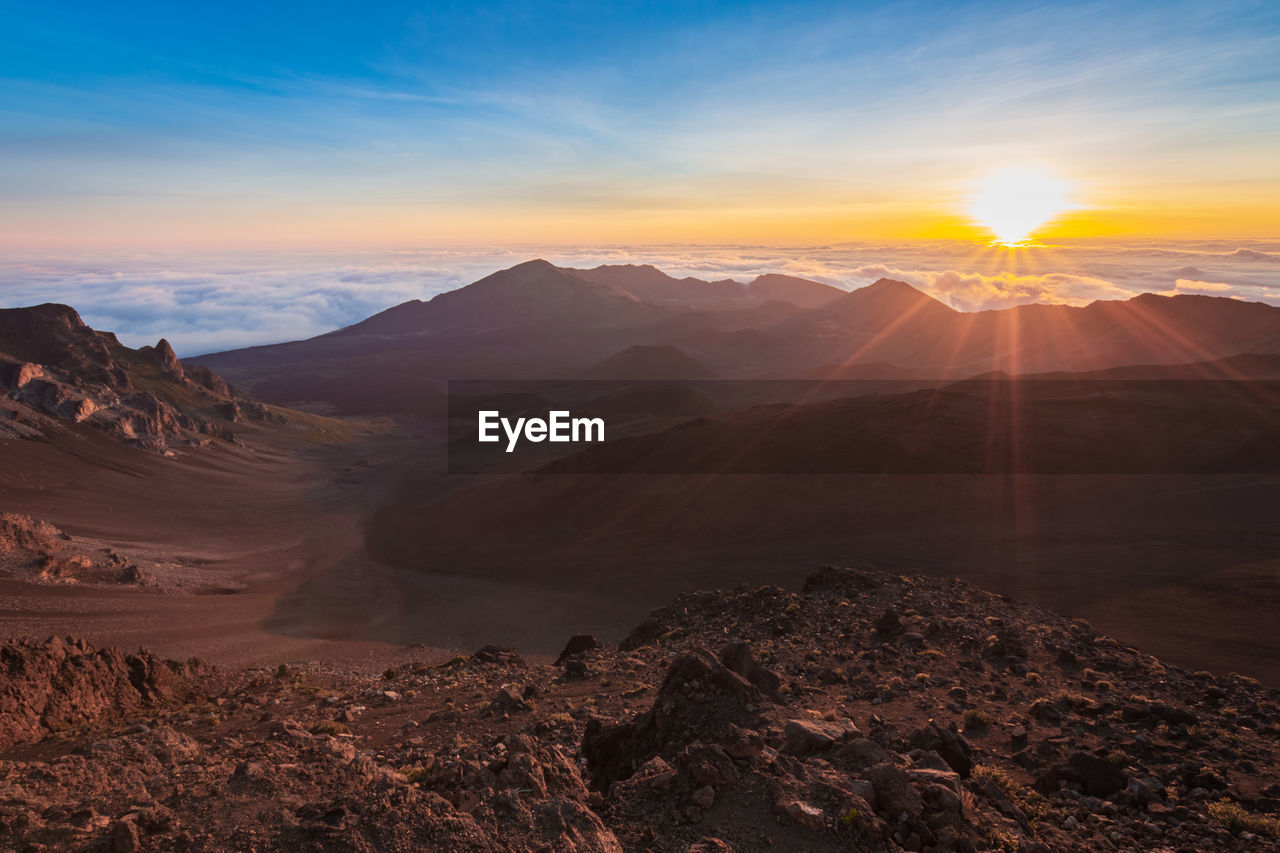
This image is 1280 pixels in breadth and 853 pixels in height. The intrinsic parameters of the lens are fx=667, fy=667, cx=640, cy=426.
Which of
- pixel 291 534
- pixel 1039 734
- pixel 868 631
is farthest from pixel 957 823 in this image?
pixel 291 534

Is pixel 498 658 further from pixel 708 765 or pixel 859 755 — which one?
pixel 708 765

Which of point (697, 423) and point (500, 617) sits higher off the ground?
point (697, 423)

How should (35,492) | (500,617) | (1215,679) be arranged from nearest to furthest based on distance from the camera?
(1215,679), (500,617), (35,492)

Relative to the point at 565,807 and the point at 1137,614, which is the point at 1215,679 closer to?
the point at 1137,614

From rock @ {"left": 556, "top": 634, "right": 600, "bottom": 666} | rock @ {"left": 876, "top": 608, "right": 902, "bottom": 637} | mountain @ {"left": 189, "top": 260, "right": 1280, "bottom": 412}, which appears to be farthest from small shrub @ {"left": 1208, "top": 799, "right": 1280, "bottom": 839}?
mountain @ {"left": 189, "top": 260, "right": 1280, "bottom": 412}

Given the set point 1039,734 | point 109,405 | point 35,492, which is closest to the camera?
point 1039,734

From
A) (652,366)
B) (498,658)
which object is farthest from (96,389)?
(652,366)

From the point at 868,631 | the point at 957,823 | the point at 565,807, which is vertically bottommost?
the point at 868,631
